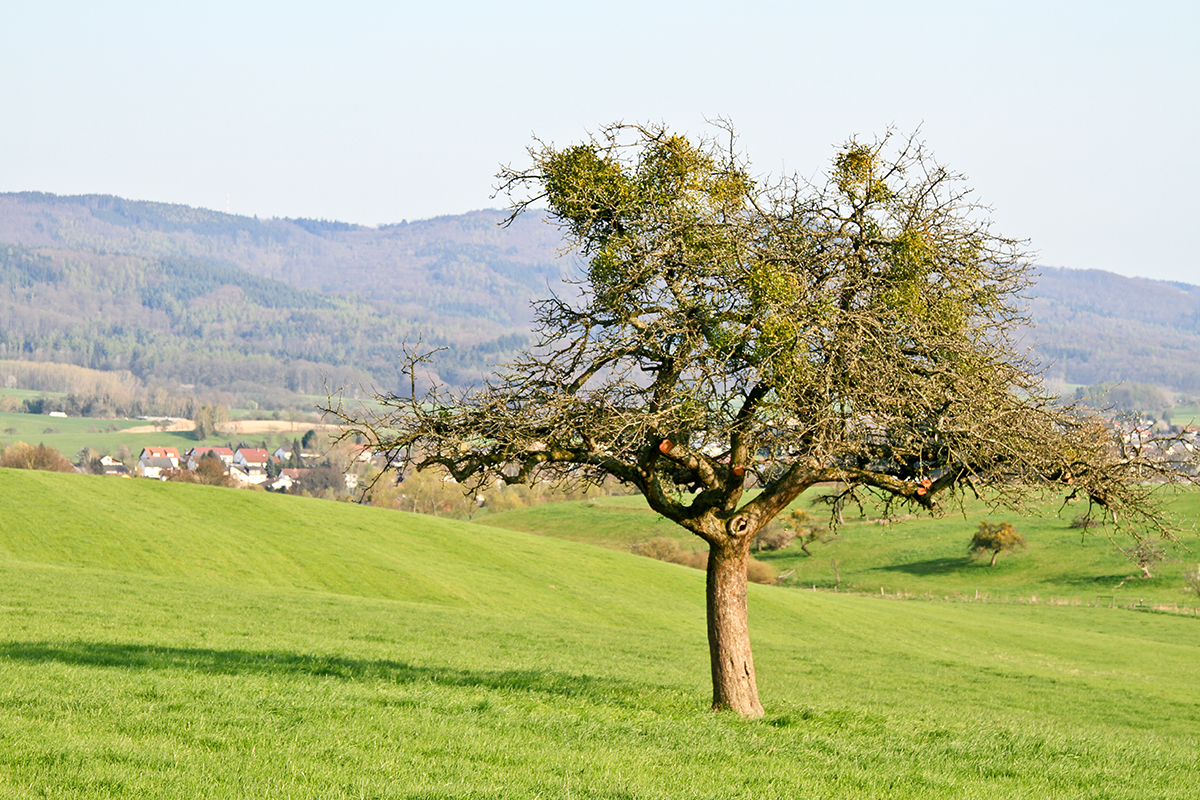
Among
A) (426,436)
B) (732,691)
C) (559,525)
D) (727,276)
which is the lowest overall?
(559,525)

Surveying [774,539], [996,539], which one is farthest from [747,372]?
[774,539]

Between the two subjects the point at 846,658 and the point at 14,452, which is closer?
the point at 846,658

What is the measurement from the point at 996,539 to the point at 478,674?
8339 cm

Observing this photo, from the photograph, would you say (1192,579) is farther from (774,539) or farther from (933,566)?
(774,539)

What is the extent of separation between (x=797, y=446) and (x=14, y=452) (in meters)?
138

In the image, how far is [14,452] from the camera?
5007 inches

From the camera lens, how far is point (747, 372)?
14.6 m

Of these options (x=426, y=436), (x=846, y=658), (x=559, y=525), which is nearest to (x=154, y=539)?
(x=846, y=658)

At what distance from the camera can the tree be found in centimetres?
1409

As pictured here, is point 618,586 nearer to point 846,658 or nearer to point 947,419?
point 846,658

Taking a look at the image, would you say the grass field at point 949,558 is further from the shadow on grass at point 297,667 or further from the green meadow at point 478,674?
the shadow on grass at point 297,667

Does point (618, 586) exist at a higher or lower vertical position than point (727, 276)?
lower

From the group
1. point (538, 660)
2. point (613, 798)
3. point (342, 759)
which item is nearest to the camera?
point (613, 798)

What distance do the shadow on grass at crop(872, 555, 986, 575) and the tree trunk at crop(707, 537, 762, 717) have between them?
8361 cm
